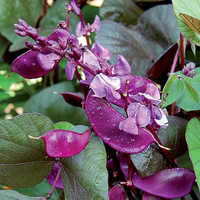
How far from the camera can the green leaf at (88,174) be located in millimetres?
295

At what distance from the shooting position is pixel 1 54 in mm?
719

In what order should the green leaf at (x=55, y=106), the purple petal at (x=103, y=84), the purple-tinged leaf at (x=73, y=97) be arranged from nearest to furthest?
the purple petal at (x=103, y=84)
the purple-tinged leaf at (x=73, y=97)
the green leaf at (x=55, y=106)

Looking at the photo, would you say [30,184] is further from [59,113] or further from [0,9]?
[0,9]

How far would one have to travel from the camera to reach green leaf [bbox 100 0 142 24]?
61cm

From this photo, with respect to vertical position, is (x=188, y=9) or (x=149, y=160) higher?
(x=188, y=9)

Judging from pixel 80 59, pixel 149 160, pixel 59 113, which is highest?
pixel 80 59

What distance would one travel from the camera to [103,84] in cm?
28

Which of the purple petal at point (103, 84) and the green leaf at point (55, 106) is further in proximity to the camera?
the green leaf at point (55, 106)

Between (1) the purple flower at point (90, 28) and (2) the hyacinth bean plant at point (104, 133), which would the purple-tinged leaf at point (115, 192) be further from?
(1) the purple flower at point (90, 28)

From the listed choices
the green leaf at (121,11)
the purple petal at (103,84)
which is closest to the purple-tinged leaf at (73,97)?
the purple petal at (103,84)

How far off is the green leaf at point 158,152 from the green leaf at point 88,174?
4 cm

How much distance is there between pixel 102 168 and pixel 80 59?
0.33ft

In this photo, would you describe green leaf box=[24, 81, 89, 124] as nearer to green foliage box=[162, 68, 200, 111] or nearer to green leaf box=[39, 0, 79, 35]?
green leaf box=[39, 0, 79, 35]

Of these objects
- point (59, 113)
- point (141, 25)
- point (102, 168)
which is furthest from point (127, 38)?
point (102, 168)
